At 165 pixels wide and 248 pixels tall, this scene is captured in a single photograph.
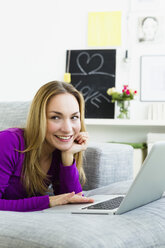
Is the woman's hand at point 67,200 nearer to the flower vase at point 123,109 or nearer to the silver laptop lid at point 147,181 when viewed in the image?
the silver laptop lid at point 147,181

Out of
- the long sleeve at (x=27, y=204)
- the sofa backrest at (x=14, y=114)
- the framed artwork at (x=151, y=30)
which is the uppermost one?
the framed artwork at (x=151, y=30)

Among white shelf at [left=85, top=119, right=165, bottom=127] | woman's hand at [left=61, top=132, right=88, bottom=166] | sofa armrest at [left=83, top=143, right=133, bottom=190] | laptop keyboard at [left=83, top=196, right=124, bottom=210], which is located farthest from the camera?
white shelf at [left=85, top=119, right=165, bottom=127]

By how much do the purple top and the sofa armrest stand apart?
234 mm

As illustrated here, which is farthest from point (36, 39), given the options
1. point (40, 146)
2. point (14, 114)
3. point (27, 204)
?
point (27, 204)

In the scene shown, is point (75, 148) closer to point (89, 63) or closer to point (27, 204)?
point (27, 204)

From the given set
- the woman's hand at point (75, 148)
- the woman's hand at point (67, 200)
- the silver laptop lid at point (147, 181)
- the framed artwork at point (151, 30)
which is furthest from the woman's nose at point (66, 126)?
the framed artwork at point (151, 30)

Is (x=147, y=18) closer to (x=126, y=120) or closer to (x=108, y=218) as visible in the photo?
(x=126, y=120)

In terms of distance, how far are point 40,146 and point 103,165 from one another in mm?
456

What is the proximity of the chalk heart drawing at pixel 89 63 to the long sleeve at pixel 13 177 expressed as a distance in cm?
251

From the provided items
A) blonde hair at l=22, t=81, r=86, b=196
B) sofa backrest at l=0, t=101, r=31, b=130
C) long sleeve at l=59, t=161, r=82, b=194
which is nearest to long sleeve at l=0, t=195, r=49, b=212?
blonde hair at l=22, t=81, r=86, b=196

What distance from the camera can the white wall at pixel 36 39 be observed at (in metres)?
3.88

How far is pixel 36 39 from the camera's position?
3.91 metres

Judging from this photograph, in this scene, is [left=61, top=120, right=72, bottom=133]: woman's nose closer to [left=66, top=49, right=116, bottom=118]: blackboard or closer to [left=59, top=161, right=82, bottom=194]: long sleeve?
[left=59, top=161, right=82, bottom=194]: long sleeve

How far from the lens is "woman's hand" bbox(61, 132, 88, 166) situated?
145cm
